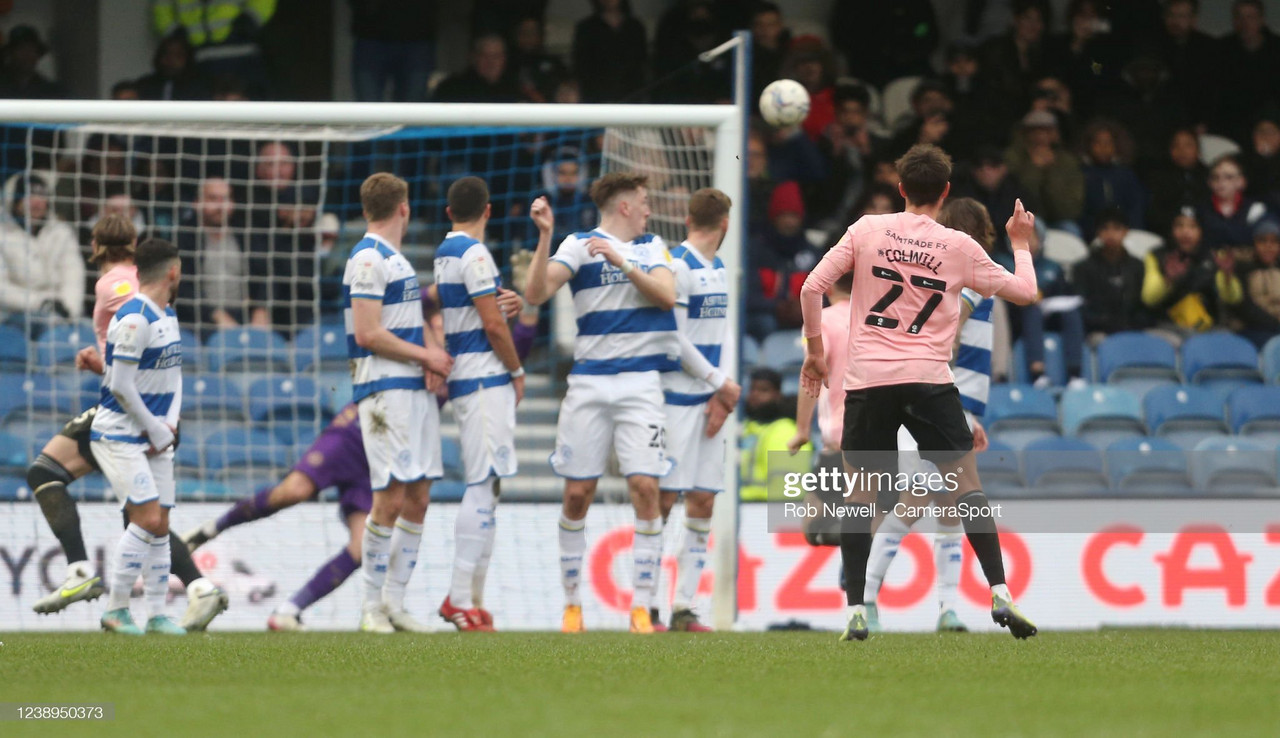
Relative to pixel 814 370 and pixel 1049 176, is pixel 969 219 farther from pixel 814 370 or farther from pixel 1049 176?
pixel 1049 176

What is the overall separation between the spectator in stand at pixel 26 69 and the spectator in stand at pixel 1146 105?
9214 millimetres

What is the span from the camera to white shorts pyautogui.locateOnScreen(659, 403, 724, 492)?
8516 mm

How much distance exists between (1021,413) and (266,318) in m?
5.31

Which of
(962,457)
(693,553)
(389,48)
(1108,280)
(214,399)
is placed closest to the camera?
(962,457)

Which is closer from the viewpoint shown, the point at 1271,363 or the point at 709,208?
the point at 709,208

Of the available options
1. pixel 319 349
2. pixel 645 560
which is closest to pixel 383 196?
pixel 645 560

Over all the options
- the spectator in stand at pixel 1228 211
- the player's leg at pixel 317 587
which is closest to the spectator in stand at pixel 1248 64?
the spectator in stand at pixel 1228 211

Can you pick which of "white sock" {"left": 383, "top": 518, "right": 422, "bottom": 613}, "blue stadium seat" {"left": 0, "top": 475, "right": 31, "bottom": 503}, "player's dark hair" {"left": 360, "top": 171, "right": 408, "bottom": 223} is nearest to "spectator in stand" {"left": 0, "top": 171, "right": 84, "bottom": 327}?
"blue stadium seat" {"left": 0, "top": 475, "right": 31, "bottom": 503}

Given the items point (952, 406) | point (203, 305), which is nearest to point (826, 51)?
point (203, 305)

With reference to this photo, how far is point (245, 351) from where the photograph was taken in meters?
10.6

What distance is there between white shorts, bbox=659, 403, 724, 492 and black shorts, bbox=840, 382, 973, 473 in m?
2.09

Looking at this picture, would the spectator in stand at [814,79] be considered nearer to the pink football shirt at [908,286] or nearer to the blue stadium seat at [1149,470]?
the blue stadium seat at [1149,470]

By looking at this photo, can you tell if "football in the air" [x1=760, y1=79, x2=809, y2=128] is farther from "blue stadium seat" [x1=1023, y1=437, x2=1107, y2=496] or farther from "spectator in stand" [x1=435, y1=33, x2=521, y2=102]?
"spectator in stand" [x1=435, y1=33, x2=521, y2=102]

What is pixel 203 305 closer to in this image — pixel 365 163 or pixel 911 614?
pixel 365 163
